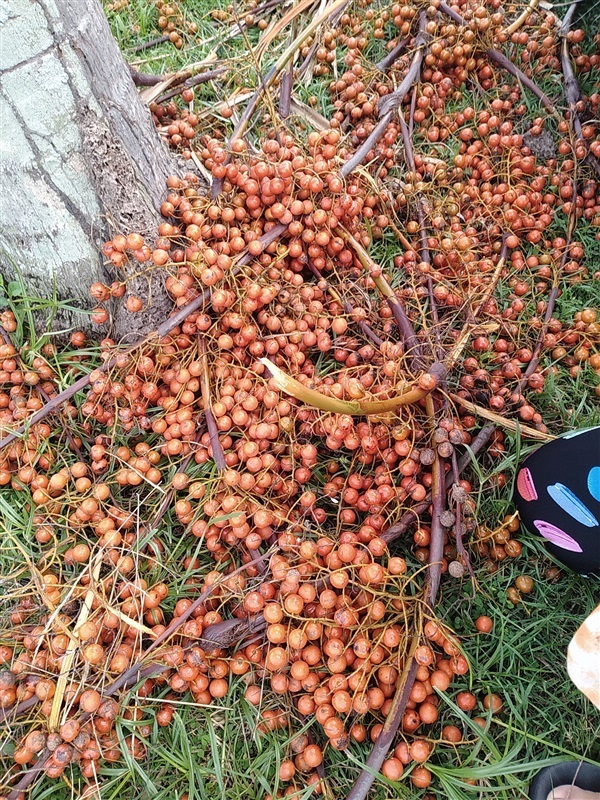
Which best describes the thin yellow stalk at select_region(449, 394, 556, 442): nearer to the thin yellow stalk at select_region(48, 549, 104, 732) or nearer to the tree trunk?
the tree trunk

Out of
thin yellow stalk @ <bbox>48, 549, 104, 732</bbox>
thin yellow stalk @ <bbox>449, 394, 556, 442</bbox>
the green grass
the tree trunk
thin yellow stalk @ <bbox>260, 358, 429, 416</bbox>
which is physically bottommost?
the green grass

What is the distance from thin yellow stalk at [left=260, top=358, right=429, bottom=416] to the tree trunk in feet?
2.39

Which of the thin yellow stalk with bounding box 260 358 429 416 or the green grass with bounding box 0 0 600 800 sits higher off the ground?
the thin yellow stalk with bounding box 260 358 429 416

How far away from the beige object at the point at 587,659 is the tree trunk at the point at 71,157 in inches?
67.9

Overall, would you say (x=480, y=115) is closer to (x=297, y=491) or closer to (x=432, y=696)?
(x=297, y=491)

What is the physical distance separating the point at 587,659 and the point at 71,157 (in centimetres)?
212

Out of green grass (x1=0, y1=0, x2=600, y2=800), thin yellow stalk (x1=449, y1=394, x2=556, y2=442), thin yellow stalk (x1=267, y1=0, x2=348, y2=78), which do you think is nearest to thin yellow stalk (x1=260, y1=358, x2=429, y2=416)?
thin yellow stalk (x1=449, y1=394, x2=556, y2=442)

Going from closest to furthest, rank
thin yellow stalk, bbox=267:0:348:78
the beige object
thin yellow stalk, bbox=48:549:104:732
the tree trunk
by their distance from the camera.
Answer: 1. the beige object
2. thin yellow stalk, bbox=48:549:104:732
3. the tree trunk
4. thin yellow stalk, bbox=267:0:348:78

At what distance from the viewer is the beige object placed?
1.27 m

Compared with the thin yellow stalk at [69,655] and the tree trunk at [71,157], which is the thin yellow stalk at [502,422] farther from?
the thin yellow stalk at [69,655]

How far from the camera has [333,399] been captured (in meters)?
1.59

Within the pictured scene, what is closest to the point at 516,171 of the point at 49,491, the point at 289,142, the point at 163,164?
the point at 289,142

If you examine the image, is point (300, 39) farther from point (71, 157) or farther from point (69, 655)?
point (69, 655)

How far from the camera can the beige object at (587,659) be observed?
1.27 m
